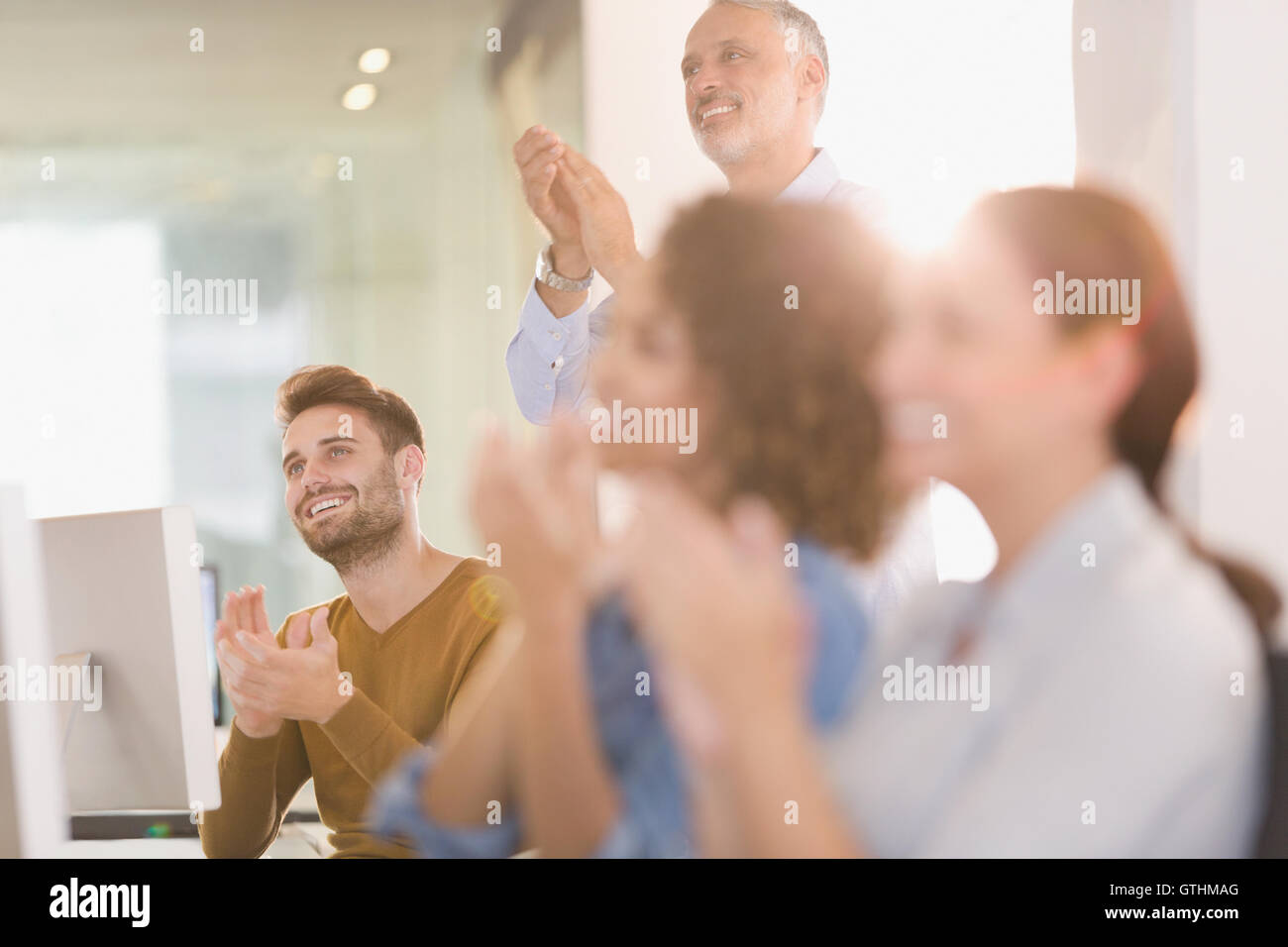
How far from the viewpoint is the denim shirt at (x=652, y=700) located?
3.62 feet

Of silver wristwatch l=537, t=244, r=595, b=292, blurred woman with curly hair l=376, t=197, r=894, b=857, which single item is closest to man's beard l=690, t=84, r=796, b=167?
silver wristwatch l=537, t=244, r=595, b=292

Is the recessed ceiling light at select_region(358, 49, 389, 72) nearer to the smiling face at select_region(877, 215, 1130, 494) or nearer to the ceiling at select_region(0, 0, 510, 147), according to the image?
the ceiling at select_region(0, 0, 510, 147)

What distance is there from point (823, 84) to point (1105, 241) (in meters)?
0.84

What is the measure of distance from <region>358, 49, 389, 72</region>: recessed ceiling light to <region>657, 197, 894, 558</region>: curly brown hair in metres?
2.76

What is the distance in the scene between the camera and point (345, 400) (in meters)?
1.73

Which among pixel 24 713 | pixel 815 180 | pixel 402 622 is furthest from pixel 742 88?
pixel 24 713

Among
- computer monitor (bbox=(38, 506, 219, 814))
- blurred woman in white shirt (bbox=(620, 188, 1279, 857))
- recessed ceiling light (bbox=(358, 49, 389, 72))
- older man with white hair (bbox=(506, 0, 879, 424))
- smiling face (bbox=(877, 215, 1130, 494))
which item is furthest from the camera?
recessed ceiling light (bbox=(358, 49, 389, 72))

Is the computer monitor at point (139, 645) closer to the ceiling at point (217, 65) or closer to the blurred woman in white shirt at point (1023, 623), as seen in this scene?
the blurred woman in white shirt at point (1023, 623)

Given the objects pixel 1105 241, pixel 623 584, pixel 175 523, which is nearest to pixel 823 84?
Answer: pixel 1105 241

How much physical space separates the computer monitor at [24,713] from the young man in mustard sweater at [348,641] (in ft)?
2.22

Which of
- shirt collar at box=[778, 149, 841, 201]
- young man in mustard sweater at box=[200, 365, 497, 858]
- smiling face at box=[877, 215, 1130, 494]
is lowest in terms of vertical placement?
young man in mustard sweater at box=[200, 365, 497, 858]

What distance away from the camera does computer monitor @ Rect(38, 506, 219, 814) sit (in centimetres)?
132

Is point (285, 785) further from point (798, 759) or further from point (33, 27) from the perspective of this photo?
point (33, 27)

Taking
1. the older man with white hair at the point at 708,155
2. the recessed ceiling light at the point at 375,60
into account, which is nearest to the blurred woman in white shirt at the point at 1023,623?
the older man with white hair at the point at 708,155
